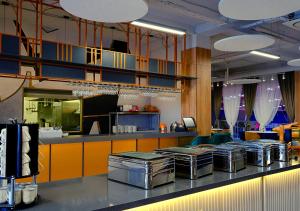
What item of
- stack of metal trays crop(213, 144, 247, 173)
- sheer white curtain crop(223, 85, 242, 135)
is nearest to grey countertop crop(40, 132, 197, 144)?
stack of metal trays crop(213, 144, 247, 173)

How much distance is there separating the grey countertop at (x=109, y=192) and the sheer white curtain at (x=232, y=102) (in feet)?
41.3

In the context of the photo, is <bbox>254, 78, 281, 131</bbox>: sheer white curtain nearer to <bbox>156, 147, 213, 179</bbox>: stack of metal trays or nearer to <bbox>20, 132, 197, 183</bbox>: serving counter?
<bbox>20, 132, 197, 183</bbox>: serving counter

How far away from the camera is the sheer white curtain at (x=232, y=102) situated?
14906 millimetres

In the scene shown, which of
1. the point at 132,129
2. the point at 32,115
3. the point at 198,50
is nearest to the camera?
the point at 132,129

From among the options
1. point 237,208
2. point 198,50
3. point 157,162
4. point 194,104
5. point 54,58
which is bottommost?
point 237,208

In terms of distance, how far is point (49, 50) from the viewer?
607 cm

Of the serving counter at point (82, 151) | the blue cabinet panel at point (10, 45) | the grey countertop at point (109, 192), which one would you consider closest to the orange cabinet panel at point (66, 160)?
the serving counter at point (82, 151)

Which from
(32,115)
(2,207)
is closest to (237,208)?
(2,207)

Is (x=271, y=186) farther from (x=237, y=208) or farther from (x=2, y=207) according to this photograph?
(x=2, y=207)

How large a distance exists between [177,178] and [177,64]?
604 cm

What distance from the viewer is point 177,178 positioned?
2.62 meters

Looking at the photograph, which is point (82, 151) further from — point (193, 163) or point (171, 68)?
point (193, 163)

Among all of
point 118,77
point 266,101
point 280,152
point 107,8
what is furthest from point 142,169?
point 266,101

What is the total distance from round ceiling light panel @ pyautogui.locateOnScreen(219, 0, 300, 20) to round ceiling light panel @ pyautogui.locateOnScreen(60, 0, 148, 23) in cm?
90
